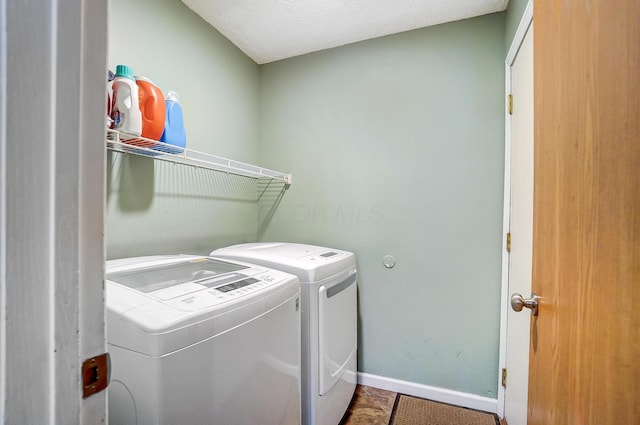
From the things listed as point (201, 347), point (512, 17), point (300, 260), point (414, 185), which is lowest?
point (201, 347)

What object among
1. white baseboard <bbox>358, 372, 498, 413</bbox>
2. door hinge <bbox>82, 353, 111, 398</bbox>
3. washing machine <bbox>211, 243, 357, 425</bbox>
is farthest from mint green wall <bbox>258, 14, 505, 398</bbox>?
door hinge <bbox>82, 353, 111, 398</bbox>

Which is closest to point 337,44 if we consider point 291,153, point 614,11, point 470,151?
point 291,153

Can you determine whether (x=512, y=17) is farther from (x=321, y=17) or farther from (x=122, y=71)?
(x=122, y=71)

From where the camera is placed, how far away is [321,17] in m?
1.79

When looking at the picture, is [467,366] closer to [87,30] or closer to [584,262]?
[584,262]

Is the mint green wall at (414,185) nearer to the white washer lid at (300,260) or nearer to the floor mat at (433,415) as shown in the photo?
the floor mat at (433,415)

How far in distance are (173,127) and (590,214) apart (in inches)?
60.4

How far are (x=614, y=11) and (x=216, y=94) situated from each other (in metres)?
1.94

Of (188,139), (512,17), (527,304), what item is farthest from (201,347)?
(512,17)

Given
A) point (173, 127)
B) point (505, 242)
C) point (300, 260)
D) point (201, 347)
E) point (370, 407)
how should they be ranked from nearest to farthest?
point (201, 347) → point (173, 127) → point (300, 260) → point (505, 242) → point (370, 407)

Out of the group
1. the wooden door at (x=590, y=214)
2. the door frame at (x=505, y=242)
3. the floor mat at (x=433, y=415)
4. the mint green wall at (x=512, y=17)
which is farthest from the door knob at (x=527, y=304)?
the mint green wall at (x=512, y=17)

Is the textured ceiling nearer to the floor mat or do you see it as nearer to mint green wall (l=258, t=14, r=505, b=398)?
mint green wall (l=258, t=14, r=505, b=398)

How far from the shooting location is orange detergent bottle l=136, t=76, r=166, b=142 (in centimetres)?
122

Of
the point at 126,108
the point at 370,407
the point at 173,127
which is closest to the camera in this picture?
the point at 126,108
